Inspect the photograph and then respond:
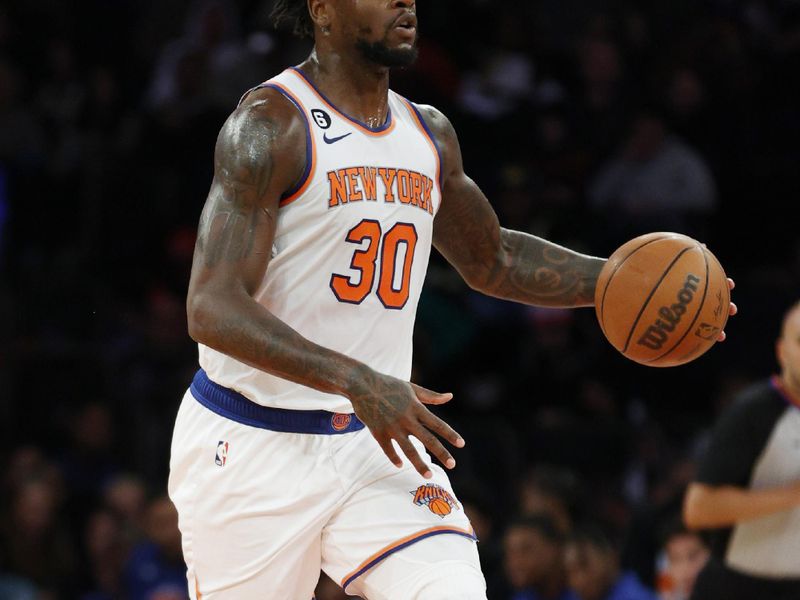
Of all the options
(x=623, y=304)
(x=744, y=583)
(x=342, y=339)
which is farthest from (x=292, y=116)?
(x=744, y=583)

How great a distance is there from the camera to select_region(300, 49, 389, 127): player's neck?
4.50 metres

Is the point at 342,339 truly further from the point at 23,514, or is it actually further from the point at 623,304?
the point at 23,514

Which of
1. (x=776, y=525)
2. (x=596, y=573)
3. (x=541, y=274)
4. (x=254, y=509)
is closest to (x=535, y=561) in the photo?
(x=596, y=573)

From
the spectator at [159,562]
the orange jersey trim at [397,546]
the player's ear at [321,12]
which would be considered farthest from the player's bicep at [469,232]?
A: the spectator at [159,562]

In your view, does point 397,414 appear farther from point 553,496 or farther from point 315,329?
point 553,496

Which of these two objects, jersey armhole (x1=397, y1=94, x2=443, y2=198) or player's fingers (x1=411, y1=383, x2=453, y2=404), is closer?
player's fingers (x1=411, y1=383, x2=453, y2=404)

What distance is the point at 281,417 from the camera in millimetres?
4285

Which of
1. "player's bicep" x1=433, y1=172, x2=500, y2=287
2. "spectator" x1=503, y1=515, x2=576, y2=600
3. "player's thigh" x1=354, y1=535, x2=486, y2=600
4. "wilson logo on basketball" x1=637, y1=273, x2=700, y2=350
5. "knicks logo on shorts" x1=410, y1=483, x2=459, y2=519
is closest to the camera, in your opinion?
"player's thigh" x1=354, y1=535, x2=486, y2=600

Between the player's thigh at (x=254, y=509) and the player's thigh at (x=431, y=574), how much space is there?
0.24 m

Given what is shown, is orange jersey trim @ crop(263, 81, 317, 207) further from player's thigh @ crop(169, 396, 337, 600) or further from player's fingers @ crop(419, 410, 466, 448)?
player's fingers @ crop(419, 410, 466, 448)

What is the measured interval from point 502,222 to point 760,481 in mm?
4642

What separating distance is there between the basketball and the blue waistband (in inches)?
37.3

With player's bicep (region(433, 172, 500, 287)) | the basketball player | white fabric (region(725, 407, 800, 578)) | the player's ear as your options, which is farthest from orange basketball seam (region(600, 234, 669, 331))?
white fabric (region(725, 407, 800, 578))

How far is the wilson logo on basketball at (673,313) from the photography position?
4438mm
